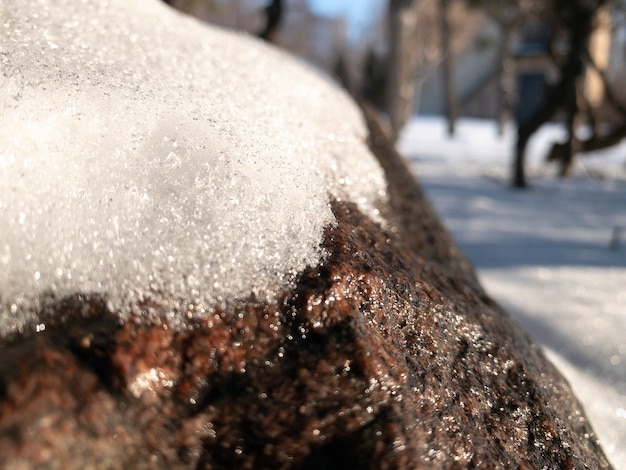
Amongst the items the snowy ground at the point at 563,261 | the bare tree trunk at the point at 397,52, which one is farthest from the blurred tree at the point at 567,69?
the bare tree trunk at the point at 397,52

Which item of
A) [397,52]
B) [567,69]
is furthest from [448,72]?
[567,69]

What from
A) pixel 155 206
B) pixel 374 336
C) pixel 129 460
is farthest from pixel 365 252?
pixel 129 460

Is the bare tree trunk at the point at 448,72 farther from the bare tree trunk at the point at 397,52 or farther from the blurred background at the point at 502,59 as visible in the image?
the bare tree trunk at the point at 397,52

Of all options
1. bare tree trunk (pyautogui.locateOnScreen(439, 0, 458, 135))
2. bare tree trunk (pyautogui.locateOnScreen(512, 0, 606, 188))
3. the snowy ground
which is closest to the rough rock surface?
the snowy ground

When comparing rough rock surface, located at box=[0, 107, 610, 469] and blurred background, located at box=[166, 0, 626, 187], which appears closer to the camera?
rough rock surface, located at box=[0, 107, 610, 469]

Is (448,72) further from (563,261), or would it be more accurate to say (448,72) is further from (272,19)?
(563,261)

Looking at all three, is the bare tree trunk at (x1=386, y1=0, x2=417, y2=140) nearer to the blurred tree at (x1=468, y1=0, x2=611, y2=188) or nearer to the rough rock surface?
the blurred tree at (x1=468, y1=0, x2=611, y2=188)

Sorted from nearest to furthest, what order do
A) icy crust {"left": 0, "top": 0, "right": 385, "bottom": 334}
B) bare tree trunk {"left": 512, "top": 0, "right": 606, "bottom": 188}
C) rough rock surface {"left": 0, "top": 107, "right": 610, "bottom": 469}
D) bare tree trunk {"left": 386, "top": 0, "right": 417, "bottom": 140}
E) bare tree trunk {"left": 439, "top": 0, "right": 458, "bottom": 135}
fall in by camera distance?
rough rock surface {"left": 0, "top": 107, "right": 610, "bottom": 469} → icy crust {"left": 0, "top": 0, "right": 385, "bottom": 334} → bare tree trunk {"left": 512, "top": 0, "right": 606, "bottom": 188} → bare tree trunk {"left": 386, "top": 0, "right": 417, "bottom": 140} → bare tree trunk {"left": 439, "top": 0, "right": 458, "bottom": 135}

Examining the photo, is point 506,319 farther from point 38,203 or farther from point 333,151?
point 38,203
